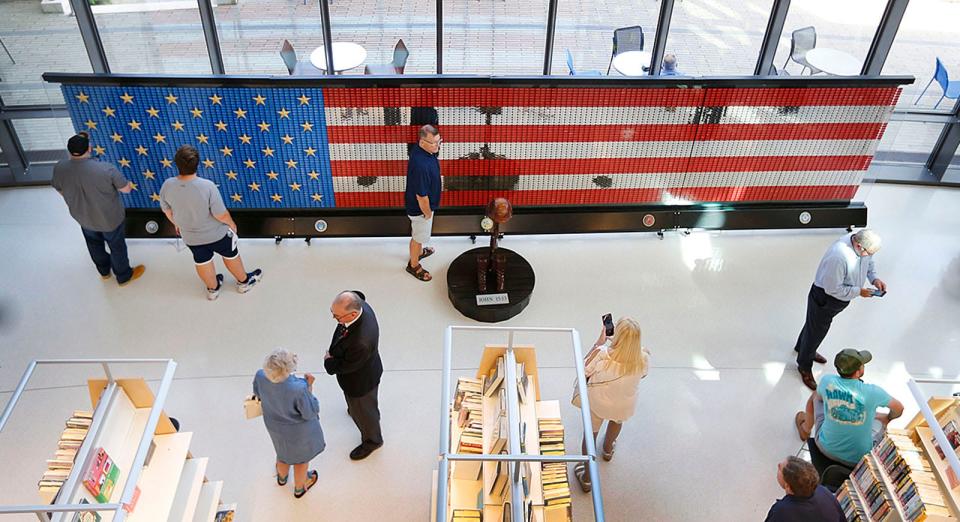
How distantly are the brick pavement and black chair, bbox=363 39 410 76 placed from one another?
11 centimetres

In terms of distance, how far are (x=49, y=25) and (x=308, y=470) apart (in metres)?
5.34

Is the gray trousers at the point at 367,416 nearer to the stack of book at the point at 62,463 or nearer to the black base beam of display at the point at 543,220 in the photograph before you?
the stack of book at the point at 62,463

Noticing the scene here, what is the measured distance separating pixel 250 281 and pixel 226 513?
2385 mm

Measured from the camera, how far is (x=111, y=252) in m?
6.11

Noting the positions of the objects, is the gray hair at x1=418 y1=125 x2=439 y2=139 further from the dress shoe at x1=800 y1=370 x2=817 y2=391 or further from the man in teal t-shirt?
the dress shoe at x1=800 y1=370 x2=817 y2=391

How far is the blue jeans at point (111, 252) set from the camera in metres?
5.99

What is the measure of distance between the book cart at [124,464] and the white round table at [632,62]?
5.55 meters

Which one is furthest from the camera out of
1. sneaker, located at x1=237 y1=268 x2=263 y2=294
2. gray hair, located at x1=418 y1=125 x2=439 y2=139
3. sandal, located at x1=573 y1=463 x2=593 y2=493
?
sneaker, located at x1=237 y1=268 x2=263 y2=294

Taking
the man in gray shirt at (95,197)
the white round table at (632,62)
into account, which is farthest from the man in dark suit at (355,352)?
the white round table at (632,62)

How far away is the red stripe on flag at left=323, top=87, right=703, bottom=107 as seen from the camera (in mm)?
6066

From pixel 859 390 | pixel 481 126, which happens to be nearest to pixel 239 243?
pixel 481 126

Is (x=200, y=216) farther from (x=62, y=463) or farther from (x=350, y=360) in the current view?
(x=62, y=463)

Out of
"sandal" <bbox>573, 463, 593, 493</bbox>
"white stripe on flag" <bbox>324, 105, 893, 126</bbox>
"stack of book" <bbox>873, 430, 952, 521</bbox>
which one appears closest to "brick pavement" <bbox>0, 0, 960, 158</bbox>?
"white stripe on flag" <bbox>324, 105, 893, 126</bbox>

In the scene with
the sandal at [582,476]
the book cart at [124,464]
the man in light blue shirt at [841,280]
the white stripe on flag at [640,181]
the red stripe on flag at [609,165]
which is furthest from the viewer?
the white stripe on flag at [640,181]
